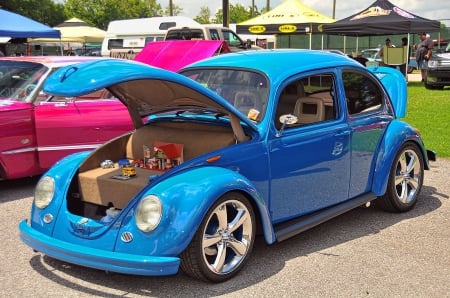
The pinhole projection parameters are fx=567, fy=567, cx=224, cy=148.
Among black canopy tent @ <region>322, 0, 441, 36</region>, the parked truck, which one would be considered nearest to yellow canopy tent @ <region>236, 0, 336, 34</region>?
black canopy tent @ <region>322, 0, 441, 36</region>

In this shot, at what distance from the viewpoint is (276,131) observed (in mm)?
4410

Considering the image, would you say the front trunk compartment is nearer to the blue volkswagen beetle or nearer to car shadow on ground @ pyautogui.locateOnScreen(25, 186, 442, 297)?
the blue volkswagen beetle

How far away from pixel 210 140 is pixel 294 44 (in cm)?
3779

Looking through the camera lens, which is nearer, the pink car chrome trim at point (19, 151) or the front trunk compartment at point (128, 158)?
the front trunk compartment at point (128, 158)

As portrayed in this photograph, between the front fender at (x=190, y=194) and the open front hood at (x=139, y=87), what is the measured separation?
0.52 metres

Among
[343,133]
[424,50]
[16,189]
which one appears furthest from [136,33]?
[343,133]

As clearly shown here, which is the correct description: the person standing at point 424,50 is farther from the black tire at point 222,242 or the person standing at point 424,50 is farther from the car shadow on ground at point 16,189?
the black tire at point 222,242

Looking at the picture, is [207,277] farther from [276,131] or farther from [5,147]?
[5,147]

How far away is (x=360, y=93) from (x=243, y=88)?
51.2 inches

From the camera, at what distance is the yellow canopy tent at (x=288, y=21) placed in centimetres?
2231

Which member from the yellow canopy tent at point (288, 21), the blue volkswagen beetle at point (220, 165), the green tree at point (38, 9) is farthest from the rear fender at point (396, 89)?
the green tree at point (38, 9)

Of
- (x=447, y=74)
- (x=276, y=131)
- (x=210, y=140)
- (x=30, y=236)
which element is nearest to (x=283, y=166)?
(x=276, y=131)

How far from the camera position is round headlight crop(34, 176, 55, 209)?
13.8ft

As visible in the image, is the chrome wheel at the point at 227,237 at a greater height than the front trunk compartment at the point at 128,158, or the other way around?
the front trunk compartment at the point at 128,158
